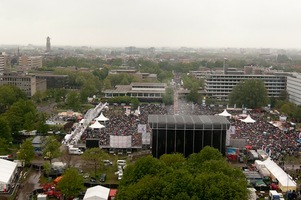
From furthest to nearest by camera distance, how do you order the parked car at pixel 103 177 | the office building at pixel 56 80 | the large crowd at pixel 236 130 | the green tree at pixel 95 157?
the office building at pixel 56 80, the large crowd at pixel 236 130, the green tree at pixel 95 157, the parked car at pixel 103 177

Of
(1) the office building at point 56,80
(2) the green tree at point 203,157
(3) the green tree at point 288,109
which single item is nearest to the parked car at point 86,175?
(2) the green tree at point 203,157

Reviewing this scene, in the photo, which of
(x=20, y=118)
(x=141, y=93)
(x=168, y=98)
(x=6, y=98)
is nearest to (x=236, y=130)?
(x=168, y=98)

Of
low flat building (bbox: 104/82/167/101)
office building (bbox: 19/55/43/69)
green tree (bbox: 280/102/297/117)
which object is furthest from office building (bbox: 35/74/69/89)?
green tree (bbox: 280/102/297/117)

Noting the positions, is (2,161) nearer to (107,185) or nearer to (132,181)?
(107,185)

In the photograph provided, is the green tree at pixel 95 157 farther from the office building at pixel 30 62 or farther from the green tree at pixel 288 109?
the office building at pixel 30 62

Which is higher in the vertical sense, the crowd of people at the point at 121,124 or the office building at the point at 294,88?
the office building at the point at 294,88

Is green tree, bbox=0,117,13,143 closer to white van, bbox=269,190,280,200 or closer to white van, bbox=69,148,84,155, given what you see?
white van, bbox=69,148,84,155

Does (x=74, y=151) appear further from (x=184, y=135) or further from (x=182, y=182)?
(x=182, y=182)
